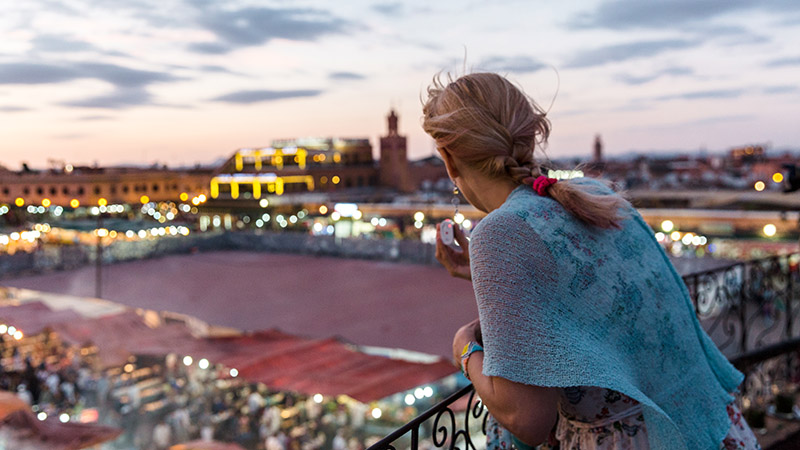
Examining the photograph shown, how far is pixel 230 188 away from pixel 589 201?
49.1 m

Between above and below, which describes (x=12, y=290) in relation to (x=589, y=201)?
below

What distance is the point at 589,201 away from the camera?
4.10ft

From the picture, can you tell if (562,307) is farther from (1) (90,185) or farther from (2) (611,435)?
(1) (90,185)

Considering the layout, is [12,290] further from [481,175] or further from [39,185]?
[481,175]

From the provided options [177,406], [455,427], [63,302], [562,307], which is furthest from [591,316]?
[63,302]

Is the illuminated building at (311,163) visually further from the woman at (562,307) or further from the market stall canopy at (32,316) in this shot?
the woman at (562,307)

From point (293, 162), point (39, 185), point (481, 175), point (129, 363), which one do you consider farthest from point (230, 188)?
point (481, 175)

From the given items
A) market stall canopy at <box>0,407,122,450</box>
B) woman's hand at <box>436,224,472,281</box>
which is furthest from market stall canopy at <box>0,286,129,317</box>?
woman's hand at <box>436,224,472,281</box>

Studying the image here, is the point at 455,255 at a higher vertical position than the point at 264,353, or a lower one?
higher

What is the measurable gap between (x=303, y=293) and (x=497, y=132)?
13693 mm

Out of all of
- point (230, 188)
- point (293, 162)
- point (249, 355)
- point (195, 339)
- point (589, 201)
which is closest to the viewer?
point (589, 201)

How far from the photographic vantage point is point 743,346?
→ 4.46 meters

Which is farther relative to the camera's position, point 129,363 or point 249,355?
point 129,363

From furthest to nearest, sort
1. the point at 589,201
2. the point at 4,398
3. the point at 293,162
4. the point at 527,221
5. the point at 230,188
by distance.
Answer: the point at 293,162 → the point at 230,188 → the point at 4,398 → the point at 589,201 → the point at 527,221
